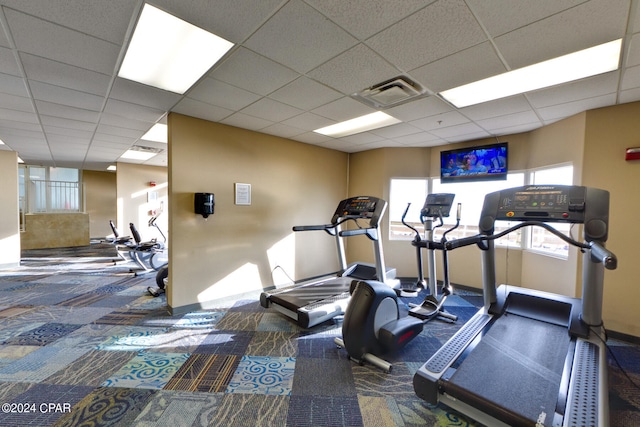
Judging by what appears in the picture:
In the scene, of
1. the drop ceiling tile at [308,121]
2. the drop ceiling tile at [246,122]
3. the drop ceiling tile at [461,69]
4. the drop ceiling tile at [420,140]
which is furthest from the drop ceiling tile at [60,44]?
the drop ceiling tile at [420,140]

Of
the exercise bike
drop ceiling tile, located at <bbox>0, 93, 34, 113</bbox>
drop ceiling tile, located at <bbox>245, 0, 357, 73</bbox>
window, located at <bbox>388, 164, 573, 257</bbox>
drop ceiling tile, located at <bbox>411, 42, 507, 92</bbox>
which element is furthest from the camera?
window, located at <bbox>388, 164, 573, 257</bbox>

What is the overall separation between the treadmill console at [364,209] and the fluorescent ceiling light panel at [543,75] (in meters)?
1.55

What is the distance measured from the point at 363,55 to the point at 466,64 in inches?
35.5

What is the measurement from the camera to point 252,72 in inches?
96.4

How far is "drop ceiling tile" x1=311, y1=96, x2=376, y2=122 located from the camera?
3141 mm

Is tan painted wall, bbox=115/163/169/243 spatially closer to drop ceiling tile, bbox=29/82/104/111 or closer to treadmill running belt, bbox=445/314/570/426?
drop ceiling tile, bbox=29/82/104/111

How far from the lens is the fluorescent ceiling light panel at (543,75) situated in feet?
7.06

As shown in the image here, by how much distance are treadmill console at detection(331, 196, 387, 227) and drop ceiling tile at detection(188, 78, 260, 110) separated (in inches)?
77.6

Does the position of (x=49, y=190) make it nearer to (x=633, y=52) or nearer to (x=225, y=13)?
(x=225, y=13)

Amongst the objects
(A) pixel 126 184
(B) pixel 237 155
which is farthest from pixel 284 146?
(A) pixel 126 184

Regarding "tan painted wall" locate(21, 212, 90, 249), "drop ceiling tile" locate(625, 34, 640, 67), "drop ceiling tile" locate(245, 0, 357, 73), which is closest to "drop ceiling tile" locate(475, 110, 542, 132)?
"drop ceiling tile" locate(625, 34, 640, 67)

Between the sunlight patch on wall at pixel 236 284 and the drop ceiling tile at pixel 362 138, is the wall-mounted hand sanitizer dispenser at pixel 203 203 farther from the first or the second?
the drop ceiling tile at pixel 362 138

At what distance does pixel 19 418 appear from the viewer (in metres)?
1.84

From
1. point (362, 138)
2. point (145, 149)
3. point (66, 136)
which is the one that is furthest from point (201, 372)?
point (145, 149)
